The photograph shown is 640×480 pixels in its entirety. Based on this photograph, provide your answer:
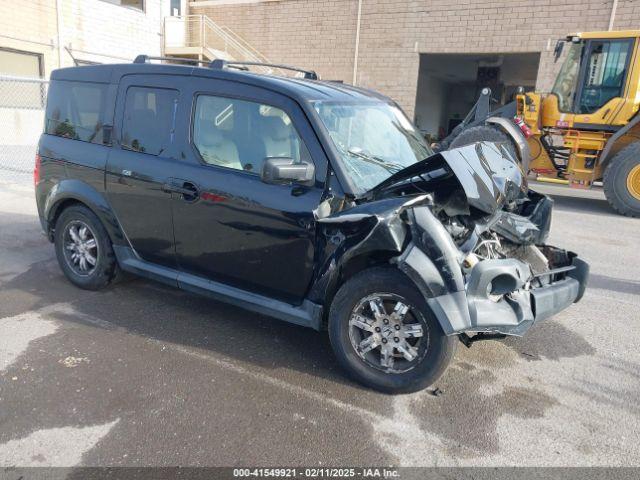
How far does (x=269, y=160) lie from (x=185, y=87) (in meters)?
1.20

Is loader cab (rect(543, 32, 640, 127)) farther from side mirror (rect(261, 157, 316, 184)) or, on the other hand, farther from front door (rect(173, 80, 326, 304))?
side mirror (rect(261, 157, 316, 184))

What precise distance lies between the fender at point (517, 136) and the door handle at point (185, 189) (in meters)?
7.41

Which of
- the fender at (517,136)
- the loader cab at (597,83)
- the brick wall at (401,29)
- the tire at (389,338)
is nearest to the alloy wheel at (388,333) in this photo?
the tire at (389,338)

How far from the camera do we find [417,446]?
2627 mm

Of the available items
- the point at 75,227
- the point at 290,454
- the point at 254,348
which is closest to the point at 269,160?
the point at 254,348

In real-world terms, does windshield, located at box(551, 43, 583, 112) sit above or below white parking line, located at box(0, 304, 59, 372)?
above

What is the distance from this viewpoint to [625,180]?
361 inches

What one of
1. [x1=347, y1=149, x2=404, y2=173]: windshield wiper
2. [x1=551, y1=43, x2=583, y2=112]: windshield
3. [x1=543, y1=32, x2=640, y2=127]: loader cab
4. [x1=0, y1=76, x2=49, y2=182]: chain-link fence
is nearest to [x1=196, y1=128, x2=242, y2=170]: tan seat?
[x1=347, y1=149, x2=404, y2=173]: windshield wiper

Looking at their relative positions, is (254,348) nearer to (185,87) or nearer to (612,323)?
(185,87)

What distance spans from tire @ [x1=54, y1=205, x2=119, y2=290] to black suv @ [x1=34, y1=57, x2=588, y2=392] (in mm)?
18

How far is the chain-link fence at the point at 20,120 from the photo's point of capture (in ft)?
39.2

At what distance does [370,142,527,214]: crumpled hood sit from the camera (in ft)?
10.0

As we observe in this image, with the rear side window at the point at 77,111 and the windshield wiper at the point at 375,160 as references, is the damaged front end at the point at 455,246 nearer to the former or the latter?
the windshield wiper at the point at 375,160

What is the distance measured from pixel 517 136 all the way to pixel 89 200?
7952 mm
